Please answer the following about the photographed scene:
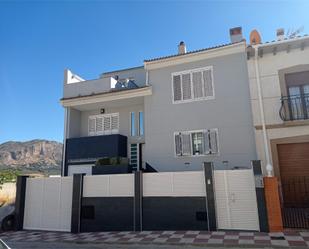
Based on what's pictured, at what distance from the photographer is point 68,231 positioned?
11969 millimetres

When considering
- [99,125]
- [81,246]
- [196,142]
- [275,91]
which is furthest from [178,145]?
[81,246]

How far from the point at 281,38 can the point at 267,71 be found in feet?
6.50

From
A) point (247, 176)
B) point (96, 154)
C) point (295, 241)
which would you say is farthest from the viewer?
point (96, 154)

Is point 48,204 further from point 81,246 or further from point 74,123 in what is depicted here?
point 74,123

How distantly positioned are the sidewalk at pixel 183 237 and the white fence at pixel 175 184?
60.0 inches

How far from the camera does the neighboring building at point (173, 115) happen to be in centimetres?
1338

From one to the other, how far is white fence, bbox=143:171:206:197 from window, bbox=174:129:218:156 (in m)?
3.13

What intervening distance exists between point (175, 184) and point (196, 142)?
144 inches

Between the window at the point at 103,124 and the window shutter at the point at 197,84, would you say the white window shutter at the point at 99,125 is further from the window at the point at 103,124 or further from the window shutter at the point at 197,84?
the window shutter at the point at 197,84

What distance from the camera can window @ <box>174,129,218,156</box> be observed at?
13578 millimetres

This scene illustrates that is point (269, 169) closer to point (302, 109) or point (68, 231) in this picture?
point (302, 109)

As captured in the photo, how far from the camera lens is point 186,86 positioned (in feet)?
48.1

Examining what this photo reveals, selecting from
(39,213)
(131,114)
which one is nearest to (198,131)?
(131,114)

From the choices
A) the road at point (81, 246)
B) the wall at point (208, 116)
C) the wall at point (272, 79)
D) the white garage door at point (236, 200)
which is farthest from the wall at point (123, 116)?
the road at point (81, 246)
